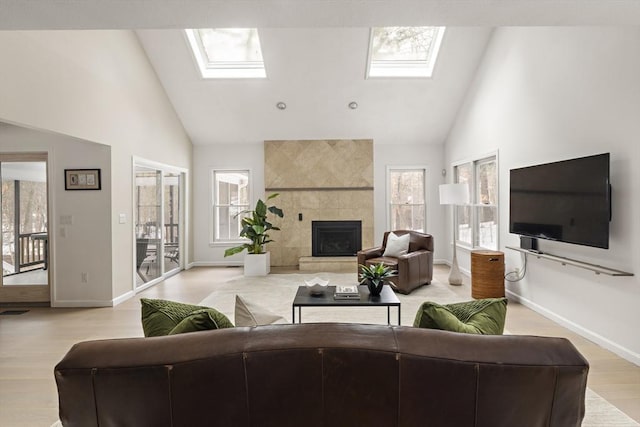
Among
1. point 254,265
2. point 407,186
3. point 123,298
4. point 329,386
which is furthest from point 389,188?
point 329,386

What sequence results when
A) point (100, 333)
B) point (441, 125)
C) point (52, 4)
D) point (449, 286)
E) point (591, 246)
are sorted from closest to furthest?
1. point (52, 4)
2. point (591, 246)
3. point (100, 333)
4. point (449, 286)
5. point (441, 125)

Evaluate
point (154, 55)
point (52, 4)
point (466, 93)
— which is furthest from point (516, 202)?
point (154, 55)

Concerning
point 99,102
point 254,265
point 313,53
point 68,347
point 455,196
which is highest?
point 313,53

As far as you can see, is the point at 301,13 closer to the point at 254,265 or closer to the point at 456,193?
the point at 456,193

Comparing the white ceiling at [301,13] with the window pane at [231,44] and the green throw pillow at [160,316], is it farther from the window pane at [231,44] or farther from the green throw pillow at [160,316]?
the window pane at [231,44]

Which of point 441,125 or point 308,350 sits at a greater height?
point 441,125

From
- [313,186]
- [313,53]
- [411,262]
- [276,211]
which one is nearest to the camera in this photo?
[411,262]

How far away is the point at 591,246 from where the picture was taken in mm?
3275

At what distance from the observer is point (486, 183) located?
5.87m

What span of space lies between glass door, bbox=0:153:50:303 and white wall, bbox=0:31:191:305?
325 mm

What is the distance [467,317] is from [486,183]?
476cm

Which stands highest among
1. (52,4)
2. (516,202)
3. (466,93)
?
(466,93)

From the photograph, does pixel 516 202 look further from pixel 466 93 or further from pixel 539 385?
pixel 539 385

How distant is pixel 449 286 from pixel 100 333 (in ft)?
15.1
